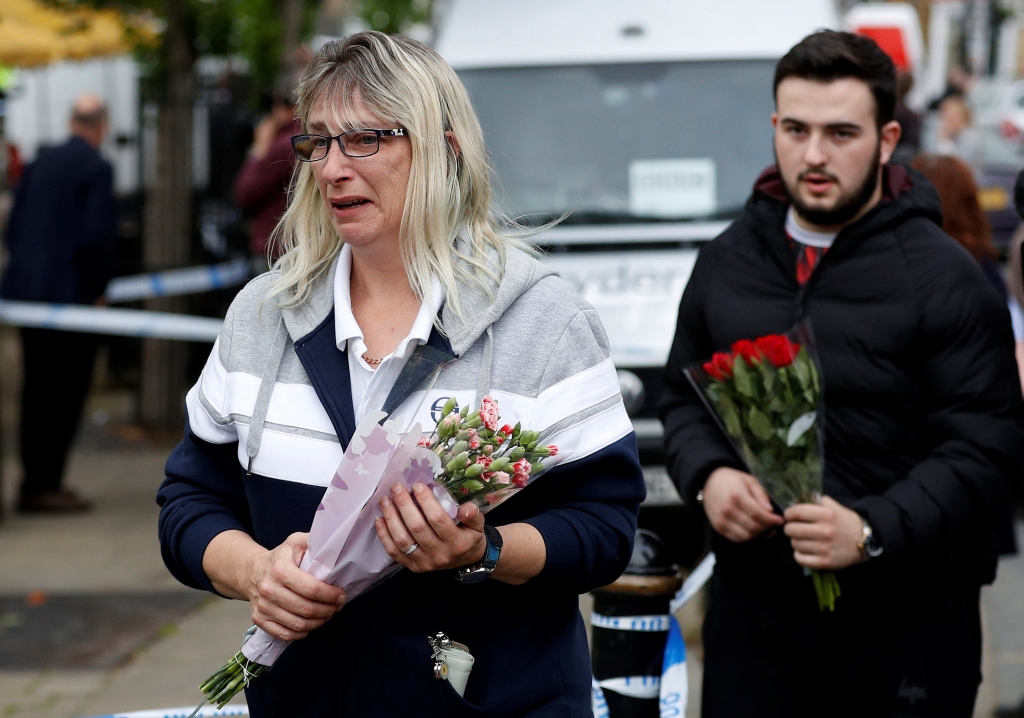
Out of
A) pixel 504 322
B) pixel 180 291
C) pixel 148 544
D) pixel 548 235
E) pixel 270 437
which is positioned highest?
pixel 504 322

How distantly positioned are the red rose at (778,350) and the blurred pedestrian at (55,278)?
5.69 metres

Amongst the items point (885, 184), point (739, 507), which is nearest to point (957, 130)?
point (885, 184)

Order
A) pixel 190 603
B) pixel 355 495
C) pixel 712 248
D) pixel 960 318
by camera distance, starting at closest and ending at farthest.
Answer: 1. pixel 355 495
2. pixel 960 318
3. pixel 712 248
4. pixel 190 603

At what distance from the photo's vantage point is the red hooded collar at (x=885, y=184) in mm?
3141

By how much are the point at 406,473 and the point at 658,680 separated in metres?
1.49

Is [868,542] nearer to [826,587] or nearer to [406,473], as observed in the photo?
[826,587]

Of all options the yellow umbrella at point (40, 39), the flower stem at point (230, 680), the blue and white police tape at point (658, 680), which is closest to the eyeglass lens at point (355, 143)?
the flower stem at point (230, 680)

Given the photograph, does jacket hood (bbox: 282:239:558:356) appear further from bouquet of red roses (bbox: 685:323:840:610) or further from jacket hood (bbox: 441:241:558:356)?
bouquet of red roses (bbox: 685:323:840:610)

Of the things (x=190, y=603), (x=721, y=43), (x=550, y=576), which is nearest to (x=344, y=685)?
(x=550, y=576)

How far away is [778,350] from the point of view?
283cm

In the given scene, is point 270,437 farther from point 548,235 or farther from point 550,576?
point 548,235

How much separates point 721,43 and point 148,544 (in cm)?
383

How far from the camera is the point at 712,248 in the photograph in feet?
10.8

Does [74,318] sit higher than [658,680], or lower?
lower
